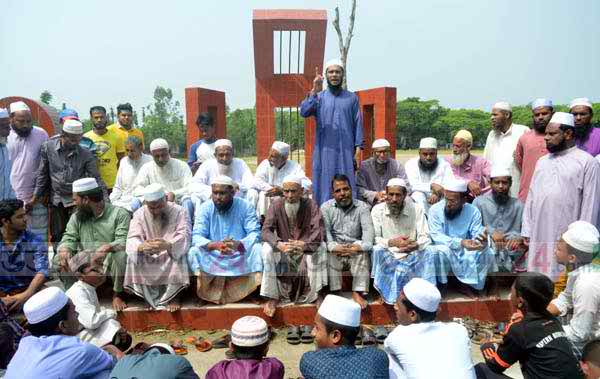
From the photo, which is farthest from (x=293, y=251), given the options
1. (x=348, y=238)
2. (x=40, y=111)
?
(x=40, y=111)

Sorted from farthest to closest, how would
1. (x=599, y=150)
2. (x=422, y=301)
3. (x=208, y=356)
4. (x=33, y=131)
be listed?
(x=33, y=131) → (x=599, y=150) → (x=208, y=356) → (x=422, y=301)

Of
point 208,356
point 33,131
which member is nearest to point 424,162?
point 208,356

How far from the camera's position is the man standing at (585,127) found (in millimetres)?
5434

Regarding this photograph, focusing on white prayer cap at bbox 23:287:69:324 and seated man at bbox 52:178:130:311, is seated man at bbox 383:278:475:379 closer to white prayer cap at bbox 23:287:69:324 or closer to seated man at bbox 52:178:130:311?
white prayer cap at bbox 23:287:69:324

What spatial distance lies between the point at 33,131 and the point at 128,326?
2.88 meters

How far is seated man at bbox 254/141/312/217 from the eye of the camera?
6.10m

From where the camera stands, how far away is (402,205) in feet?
17.0

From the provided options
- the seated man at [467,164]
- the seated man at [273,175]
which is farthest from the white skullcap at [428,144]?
the seated man at [273,175]

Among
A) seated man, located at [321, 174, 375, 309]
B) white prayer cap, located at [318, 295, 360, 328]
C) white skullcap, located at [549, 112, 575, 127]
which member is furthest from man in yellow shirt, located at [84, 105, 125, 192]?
white skullcap, located at [549, 112, 575, 127]

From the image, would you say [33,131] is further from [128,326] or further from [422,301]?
[422,301]

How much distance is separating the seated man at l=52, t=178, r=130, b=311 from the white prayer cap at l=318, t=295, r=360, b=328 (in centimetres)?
290

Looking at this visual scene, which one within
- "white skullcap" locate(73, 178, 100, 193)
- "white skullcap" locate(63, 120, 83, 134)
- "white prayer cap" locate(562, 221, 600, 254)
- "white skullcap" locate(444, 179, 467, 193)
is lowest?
"white prayer cap" locate(562, 221, 600, 254)

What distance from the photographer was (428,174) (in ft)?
20.2

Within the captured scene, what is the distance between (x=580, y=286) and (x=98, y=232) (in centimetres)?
421
